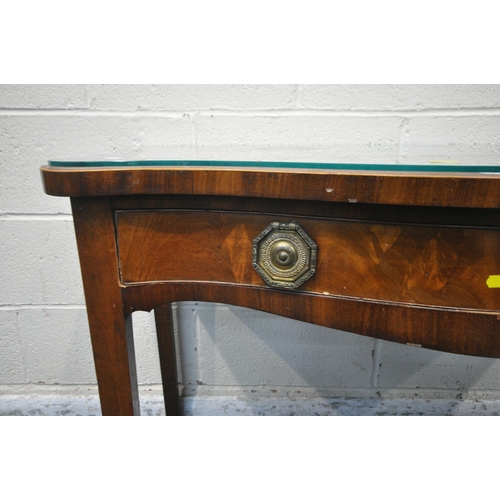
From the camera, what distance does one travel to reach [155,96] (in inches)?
31.2

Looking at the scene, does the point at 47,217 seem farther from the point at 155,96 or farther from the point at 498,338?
the point at 498,338

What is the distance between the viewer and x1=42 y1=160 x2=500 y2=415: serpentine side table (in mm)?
372

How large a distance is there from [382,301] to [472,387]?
0.79 m

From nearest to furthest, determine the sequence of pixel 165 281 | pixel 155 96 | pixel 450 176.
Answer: pixel 450 176 < pixel 165 281 < pixel 155 96

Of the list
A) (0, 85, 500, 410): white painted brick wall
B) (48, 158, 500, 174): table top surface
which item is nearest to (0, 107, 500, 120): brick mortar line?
(0, 85, 500, 410): white painted brick wall

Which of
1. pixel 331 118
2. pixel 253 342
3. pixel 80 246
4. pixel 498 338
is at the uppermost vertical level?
pixel 331 118

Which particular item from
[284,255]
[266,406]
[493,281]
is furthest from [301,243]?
[266,406]

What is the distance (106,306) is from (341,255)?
31cm

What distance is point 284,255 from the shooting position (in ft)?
1.37

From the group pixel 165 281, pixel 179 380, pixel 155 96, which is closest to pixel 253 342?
pixel 179 380

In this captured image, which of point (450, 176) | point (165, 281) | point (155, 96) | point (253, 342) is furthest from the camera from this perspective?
point (253, 342)

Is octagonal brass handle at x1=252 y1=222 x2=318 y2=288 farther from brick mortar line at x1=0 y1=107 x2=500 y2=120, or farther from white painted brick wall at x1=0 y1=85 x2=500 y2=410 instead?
brick mortar line at x1=0 y1=107 x2=500 y2=120

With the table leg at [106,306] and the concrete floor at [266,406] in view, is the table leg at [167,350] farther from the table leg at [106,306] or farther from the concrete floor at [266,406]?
the table leg at [106,306]

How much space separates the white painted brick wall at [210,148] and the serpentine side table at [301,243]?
0.19 m
